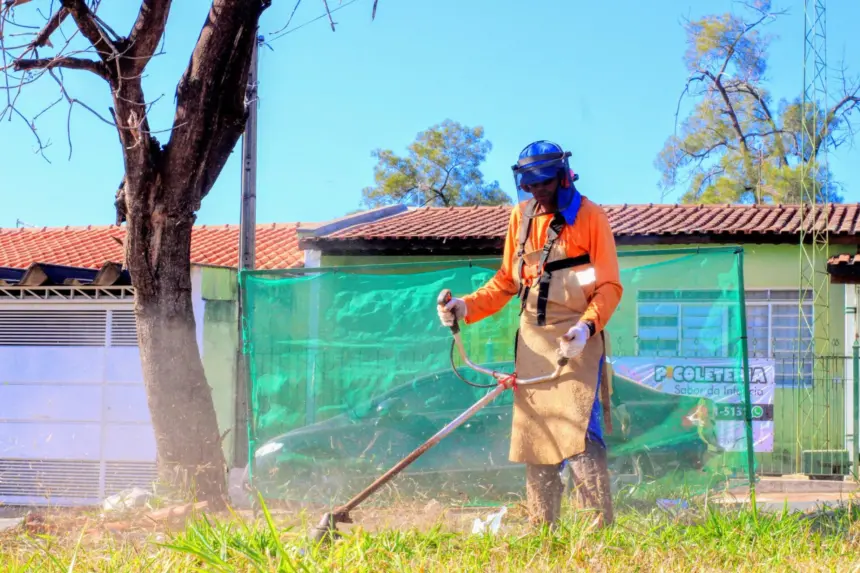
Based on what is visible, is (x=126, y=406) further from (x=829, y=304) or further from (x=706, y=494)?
(x=829, y=304)

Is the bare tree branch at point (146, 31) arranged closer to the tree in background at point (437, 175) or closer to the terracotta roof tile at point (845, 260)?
the terracotta roof tile at point (845, 260)

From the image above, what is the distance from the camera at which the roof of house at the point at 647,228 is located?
1518cm

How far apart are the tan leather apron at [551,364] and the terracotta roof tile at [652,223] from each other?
10201mm

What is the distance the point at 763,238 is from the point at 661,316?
8944mm

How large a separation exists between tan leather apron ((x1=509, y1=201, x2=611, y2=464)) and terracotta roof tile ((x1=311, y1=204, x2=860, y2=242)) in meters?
10.2

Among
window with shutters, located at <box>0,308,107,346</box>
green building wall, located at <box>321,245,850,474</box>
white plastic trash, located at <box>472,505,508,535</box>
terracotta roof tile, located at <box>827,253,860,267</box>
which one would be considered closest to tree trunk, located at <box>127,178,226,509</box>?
white plastic trash, located at <box>472,505,508,535</box>

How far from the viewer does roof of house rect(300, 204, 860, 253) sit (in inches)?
598

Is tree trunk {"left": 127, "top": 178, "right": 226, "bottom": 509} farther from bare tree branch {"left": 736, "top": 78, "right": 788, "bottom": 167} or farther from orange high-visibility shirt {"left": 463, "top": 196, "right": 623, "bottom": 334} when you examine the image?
bare tree branch {"left": 736, "top": 78, "right": 788, "bottom": 167}

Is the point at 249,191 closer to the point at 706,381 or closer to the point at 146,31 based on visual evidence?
the point at 146,31

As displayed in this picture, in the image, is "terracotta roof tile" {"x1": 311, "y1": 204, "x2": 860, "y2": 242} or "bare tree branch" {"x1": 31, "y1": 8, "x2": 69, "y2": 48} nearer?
"bare tree branch" {"x1": 31, "y1": 8, "x2": 69, "y2": 48}

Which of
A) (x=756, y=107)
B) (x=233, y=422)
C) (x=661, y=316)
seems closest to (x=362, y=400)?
(x=661, y=316)

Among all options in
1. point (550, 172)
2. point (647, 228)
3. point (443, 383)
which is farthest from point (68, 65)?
point (647, 228)

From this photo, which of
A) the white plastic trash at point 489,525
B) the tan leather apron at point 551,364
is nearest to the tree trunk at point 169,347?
the white plastic trash at point 489,525

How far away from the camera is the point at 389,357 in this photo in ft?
24.5
